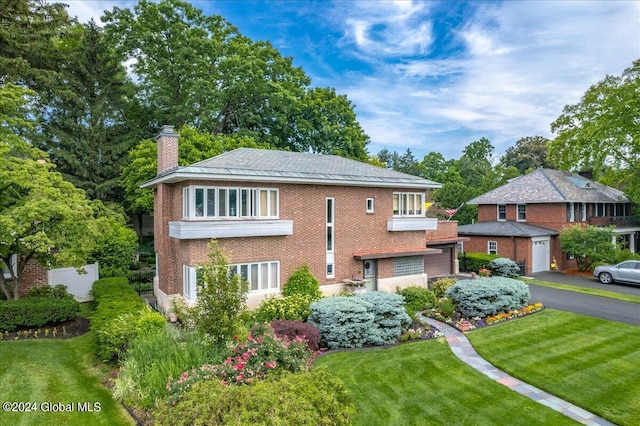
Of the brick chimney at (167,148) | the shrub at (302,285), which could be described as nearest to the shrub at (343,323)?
the shrub at (302,285)

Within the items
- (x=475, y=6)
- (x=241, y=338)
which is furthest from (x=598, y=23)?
(x=241, y=338)

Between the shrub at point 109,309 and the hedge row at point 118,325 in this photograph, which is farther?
the shrub at point 109,309

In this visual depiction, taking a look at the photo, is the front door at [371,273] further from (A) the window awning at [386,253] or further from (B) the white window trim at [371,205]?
(B) the white window trim at [371,205]

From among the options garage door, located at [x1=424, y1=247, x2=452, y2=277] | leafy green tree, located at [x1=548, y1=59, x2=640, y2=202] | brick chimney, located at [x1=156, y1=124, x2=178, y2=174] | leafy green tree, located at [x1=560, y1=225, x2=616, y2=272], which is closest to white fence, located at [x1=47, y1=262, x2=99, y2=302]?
brick chimney, located at [x1=156, y1=124, x2=178, y2=174]

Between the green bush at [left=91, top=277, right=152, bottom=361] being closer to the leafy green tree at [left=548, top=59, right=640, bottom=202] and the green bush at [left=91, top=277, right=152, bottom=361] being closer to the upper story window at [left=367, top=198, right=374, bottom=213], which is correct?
the upper story window at [left=367, top=198, right=374, bottom=213]

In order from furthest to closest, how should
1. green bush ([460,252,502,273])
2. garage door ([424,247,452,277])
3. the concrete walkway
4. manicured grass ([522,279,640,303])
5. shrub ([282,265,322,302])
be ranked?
green bush ([460,252,502,273])
garage door ([424,247,452,277])
manicured grass ([522,279,640,303])
shrub ([282,265,322,302])
the concrete walkway

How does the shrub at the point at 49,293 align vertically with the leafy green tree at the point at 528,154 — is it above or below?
below

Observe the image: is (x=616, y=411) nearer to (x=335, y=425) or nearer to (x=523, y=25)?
(x=335, y=425)
